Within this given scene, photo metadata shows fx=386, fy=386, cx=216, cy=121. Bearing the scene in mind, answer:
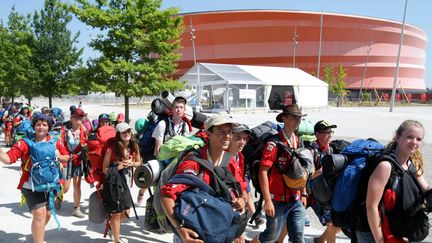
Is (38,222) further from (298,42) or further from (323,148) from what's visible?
(298,42)

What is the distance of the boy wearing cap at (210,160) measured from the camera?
2510 mm

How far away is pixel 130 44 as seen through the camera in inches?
656

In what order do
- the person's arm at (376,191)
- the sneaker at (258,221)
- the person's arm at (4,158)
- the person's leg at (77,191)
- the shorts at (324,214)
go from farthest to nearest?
the person's leg at (77,191)
the sneaker at (258,221)
the shorts at (324,214)
the person's arm at (4,158)
the person's arm at (376,191)

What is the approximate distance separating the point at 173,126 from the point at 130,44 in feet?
41.1

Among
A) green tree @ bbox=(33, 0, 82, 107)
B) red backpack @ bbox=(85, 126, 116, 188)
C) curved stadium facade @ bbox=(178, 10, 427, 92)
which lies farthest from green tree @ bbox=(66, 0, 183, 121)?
curved stadium facade @ bbox=(178, 10, 427, 92)

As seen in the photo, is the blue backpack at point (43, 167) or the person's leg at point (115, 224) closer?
the blue backpack at point (43, 167)

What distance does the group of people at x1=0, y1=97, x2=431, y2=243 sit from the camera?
2.66 meters

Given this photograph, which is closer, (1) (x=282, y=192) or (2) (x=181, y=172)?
(2) (x=181, y=172)

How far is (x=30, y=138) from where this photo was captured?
14.3 feet

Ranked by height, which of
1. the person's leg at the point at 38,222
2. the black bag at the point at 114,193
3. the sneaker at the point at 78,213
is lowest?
the sneaker at the point at 78,213

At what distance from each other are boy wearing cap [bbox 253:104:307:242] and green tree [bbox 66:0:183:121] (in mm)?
13322

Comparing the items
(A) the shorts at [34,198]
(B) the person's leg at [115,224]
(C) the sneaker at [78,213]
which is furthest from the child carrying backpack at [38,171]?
(C) the sneaker at [78,213]

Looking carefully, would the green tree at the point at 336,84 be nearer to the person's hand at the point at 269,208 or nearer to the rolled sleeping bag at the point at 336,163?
the person's hand at the point at 269,208

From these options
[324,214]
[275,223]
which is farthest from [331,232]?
[275,223]
